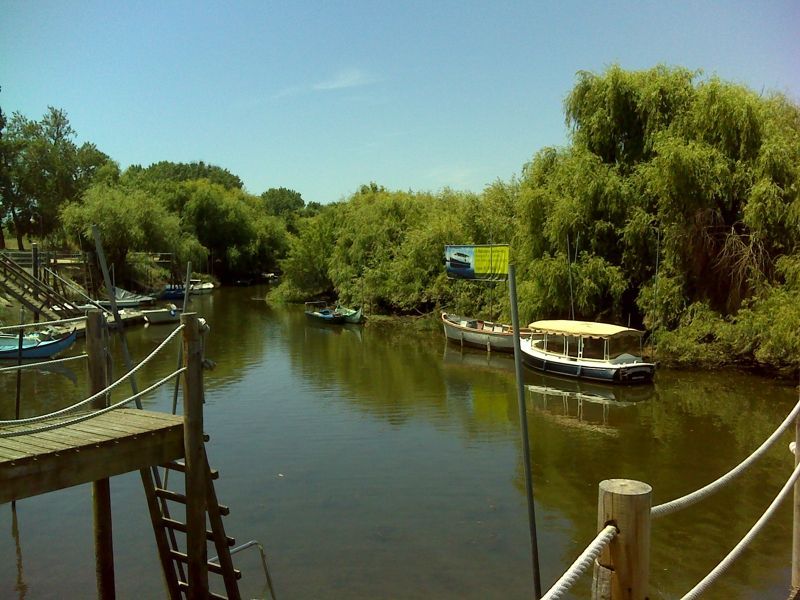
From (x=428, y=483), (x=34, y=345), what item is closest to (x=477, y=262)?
(x=34, y=345)

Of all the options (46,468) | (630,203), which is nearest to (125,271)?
(630,203)

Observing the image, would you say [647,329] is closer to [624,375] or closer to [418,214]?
[624,375]

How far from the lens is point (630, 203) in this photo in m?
27.8

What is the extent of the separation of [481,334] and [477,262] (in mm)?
5668

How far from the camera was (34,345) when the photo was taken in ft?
79.5

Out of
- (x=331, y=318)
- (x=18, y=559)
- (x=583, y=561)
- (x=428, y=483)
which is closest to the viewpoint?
→ (x=583, y=561)

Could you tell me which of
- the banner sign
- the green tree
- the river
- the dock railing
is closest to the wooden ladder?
the river

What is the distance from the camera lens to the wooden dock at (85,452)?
5.66m

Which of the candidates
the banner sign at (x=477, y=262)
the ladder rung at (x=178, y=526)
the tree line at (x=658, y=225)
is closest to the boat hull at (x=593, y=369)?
the tree line at (x=658, y=225)

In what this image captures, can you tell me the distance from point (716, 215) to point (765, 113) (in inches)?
166

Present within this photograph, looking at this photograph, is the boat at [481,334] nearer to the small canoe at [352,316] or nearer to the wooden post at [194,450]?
the small canoe at [352,316]

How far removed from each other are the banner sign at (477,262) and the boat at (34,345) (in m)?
19.0

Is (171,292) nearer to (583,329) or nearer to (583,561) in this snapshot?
(583,329)

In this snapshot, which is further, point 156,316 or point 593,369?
point 156,316
